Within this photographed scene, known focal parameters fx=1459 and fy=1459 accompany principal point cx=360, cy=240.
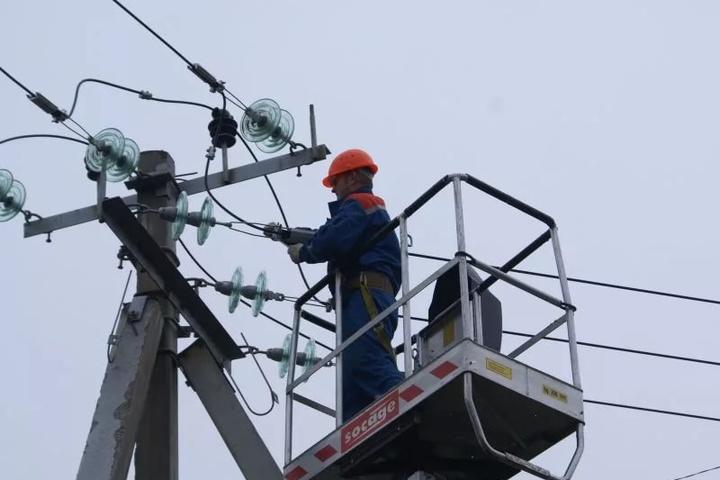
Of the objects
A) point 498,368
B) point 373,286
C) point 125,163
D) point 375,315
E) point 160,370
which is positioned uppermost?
point 125,163

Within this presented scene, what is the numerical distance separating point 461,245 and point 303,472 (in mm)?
1773

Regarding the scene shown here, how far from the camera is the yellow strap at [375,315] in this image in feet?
30.3

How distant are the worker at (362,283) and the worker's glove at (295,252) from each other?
10mm

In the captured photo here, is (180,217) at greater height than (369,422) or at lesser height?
greater

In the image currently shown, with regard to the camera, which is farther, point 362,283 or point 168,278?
point 168,278

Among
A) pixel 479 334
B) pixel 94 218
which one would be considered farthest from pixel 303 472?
pixel 94 218

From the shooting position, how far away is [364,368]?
9.15 metres

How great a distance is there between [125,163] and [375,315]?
8.21 ft

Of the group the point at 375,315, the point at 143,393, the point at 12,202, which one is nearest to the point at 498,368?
the point at 375,315

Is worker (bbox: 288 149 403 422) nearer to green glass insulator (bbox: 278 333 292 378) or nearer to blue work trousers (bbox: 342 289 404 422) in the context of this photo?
blue work trousers (bbox: 342 289 404 422)

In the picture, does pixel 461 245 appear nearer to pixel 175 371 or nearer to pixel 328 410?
pixel 328 410

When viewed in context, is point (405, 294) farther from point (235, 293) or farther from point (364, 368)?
point (235, 293)

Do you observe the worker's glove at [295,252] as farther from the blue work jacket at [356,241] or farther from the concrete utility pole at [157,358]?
the concrete utility pole at [157,358]

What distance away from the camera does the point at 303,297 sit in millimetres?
9891
